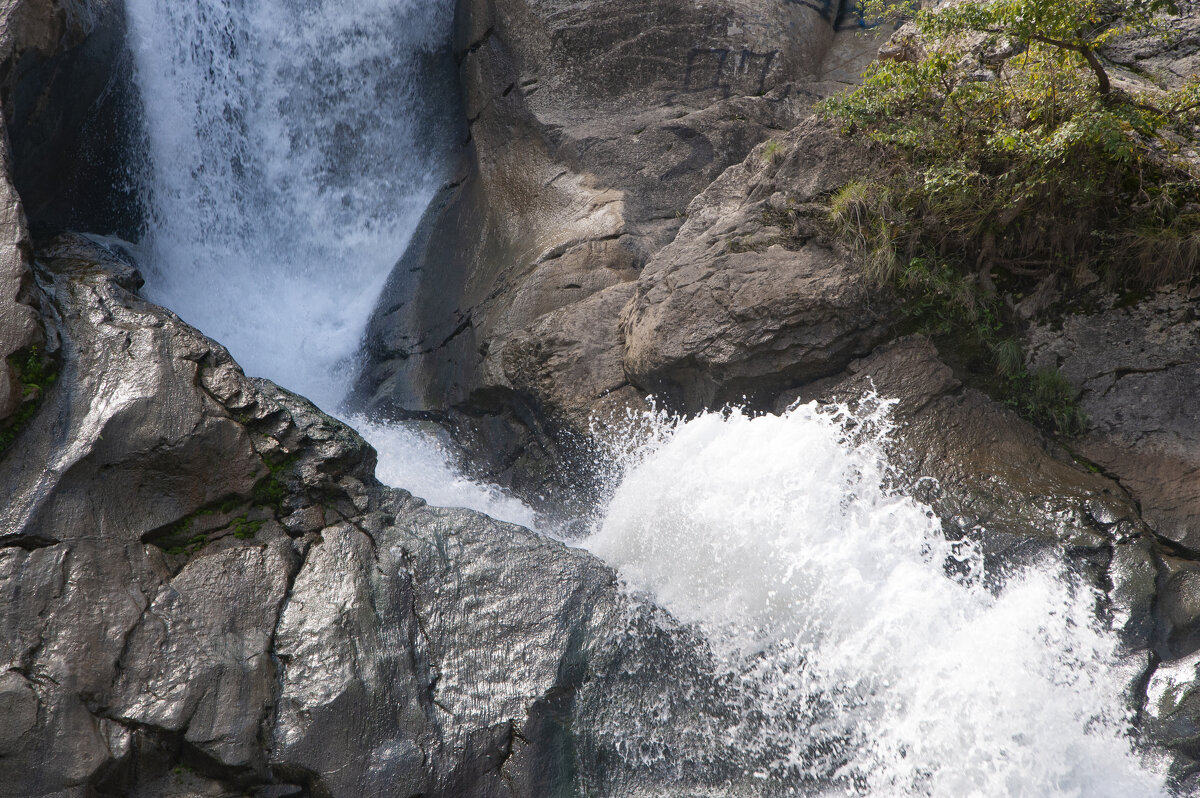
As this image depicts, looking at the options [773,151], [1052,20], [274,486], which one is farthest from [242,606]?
[1052,20]

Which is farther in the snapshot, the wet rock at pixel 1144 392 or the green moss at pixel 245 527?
the wet rock at pixel 1144 392

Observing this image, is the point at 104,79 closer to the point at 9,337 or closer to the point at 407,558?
the point at 9,337

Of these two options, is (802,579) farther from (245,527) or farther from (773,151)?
(773,151)

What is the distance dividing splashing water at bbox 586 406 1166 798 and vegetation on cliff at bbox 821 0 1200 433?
118 cm

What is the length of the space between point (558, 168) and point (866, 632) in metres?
6.06

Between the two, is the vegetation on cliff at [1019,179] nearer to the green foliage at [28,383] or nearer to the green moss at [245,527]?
the green moss at [245,527]

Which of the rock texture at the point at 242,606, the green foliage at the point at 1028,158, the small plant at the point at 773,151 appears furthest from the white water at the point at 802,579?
the small plant at the point at 773,151

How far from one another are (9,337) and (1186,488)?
22.8ft

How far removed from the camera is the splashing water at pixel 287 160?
877 cm

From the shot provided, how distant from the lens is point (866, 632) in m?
4.49

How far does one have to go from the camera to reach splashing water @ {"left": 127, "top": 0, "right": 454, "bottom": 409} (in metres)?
8.77

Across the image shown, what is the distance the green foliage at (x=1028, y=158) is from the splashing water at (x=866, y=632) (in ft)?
5.13

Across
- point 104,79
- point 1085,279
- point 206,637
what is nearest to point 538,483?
point 206,637

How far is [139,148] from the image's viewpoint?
336 inches
